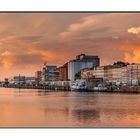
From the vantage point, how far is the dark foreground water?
6867 millimetres

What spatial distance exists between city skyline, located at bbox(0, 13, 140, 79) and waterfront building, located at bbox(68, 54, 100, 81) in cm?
4

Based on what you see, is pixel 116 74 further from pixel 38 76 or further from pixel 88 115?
pixel 38 76

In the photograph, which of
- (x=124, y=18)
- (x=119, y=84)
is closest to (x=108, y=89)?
(x=119, y=84)

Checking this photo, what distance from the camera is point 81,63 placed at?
6941 millimetres

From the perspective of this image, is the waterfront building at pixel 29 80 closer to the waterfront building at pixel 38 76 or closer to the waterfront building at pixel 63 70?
the waterfront building at pixel 38 76

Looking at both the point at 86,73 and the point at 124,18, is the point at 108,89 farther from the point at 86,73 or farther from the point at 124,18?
the point at 124,18

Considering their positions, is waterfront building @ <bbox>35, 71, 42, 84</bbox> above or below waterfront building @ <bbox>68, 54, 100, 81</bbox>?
below


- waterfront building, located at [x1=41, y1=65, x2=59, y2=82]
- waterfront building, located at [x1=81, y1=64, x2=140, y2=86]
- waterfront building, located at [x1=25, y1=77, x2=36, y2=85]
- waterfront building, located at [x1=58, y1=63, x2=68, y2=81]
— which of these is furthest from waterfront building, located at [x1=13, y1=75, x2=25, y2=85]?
waterfront building, located at [x1=81, y1=64, x2=140, y2=86]

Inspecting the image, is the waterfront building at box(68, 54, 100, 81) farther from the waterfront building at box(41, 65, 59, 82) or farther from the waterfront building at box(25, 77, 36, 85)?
the waterfront building at box(25, 77, 36, 85)

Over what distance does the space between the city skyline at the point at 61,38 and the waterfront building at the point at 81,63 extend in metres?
0.04

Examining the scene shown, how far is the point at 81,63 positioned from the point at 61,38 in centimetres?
29

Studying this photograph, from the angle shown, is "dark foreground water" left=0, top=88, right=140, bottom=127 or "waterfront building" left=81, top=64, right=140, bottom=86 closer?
"dark foreground water" left=0, top=88, right=140, bottom=127

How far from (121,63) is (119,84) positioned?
9.0 inches

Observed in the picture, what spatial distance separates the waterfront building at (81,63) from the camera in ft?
22.7
